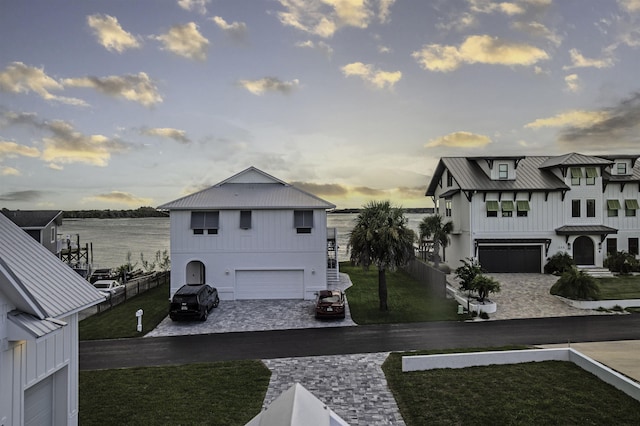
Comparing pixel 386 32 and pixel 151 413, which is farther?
pixel 386 32

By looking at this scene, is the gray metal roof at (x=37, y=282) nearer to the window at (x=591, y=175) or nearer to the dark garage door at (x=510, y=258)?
the dark garage door at (x=510, y=258)

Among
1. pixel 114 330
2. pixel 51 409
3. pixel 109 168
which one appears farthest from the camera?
pixel 109 168

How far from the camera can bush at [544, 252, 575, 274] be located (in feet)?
92.3

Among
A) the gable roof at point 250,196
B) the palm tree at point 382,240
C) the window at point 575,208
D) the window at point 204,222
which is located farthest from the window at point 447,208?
the window at point 204,222

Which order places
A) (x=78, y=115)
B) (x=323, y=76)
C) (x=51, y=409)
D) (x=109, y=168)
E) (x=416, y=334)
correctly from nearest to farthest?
(x=51, y=409), (x=416, y=334), (x=78, y=115), (x=323, y=76), (x=109, y=168)

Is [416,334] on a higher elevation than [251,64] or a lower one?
lower

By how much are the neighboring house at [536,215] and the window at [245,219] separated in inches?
664

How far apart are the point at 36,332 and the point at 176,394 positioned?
234 inches

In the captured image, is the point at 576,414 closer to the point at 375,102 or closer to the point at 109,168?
the point at 375,102

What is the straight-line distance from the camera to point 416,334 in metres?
16.0

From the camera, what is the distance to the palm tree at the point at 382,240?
62.5 feet

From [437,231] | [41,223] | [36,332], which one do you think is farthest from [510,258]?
[41,223]

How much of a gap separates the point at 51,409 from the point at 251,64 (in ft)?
67.0

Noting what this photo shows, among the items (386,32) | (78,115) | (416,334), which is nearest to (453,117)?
(386,32)
